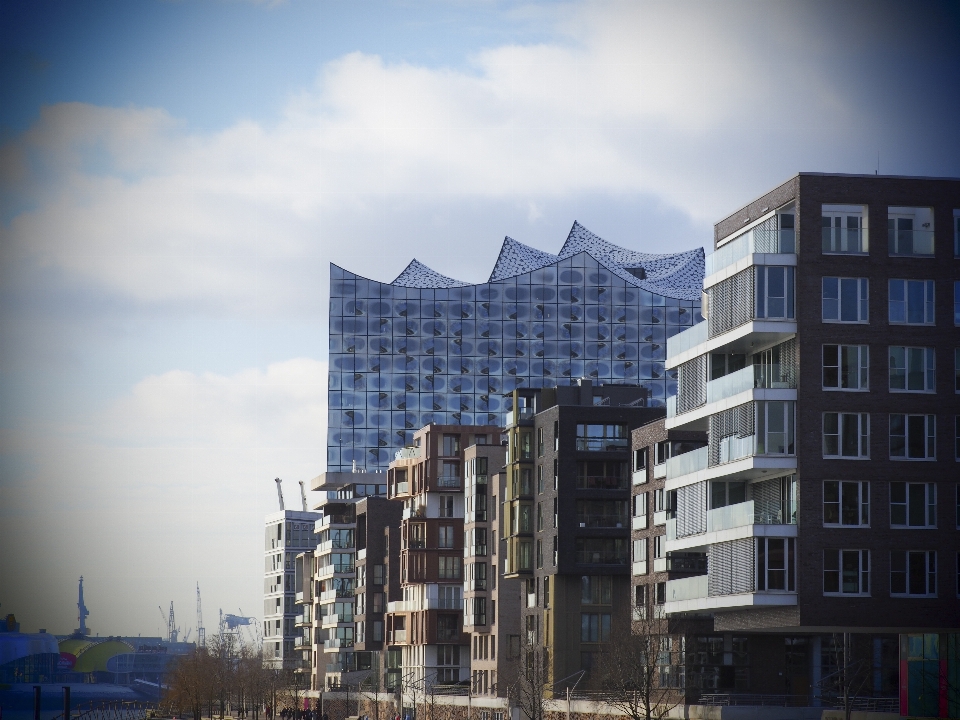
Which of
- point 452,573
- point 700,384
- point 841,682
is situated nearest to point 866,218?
point 700,384

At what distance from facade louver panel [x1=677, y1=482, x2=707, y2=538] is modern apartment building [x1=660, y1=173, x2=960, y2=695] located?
2.66 meters

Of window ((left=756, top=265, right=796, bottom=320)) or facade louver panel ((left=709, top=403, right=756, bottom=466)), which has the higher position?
window ((left=756, top=265, right=796, bottom=320))

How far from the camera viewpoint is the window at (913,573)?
203 feet

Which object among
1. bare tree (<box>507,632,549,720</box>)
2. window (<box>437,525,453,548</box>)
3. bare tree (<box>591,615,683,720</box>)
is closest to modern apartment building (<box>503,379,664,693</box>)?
bare tree (<box>507,632,549,720</box>)

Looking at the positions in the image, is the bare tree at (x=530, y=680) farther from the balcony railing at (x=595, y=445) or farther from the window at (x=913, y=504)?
the window at (x=913, y=504)

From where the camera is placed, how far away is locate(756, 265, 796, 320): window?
6425 centimetres

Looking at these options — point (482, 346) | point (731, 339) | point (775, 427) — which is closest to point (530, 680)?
point (731, 339)

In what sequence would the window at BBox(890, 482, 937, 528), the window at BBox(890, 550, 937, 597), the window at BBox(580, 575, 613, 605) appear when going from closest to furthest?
the window at BBox(890, 550, 937, 597), the window at BBox(890, 482, 937, 528), the window at BBox(580, 575, 613, 605)

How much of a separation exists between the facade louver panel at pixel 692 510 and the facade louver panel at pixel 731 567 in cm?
170

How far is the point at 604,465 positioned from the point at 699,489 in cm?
3169

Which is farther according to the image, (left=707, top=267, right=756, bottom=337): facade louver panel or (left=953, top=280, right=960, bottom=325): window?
(left=707, top=267, right=756, bottom=337): facade louver panel

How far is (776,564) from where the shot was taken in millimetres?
62812

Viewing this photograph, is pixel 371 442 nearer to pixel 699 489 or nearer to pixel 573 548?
pixel 573 548

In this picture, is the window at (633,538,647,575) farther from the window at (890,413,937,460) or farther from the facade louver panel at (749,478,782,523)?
the window at (890,413,937,460)
